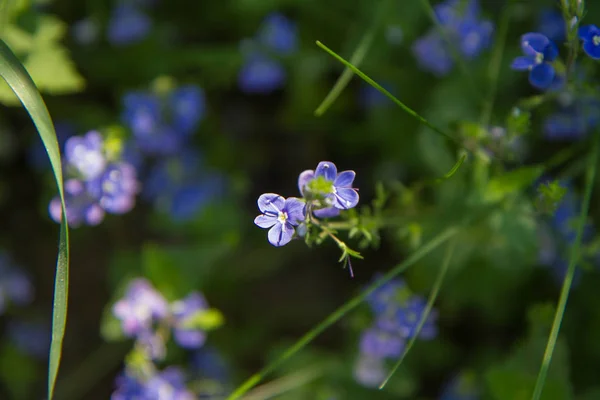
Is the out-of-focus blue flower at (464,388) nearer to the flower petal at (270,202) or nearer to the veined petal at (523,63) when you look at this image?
the veined petal at (523,63)

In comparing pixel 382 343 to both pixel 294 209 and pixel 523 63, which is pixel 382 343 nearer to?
pixel 294 209

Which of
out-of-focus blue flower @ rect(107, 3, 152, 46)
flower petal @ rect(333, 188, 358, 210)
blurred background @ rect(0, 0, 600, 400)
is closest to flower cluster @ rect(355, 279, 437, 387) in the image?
blurred background @ rect(0, 0, 600, 400)

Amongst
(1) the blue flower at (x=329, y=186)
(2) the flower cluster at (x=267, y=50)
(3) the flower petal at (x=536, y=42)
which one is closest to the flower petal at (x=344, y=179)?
(1) the blue flower at (x=329, y=186)

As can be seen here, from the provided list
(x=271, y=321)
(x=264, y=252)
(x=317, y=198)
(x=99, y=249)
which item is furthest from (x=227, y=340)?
(x=317, y=198)

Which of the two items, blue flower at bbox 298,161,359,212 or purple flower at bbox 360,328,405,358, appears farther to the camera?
purple flower at bbox 360,328,405,358

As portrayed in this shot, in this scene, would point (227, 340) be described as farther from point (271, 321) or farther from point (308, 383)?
point (308, 383)

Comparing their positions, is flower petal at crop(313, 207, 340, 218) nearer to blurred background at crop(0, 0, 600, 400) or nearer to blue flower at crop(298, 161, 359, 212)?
blue flower at crop(298, 161, 359, 212)
